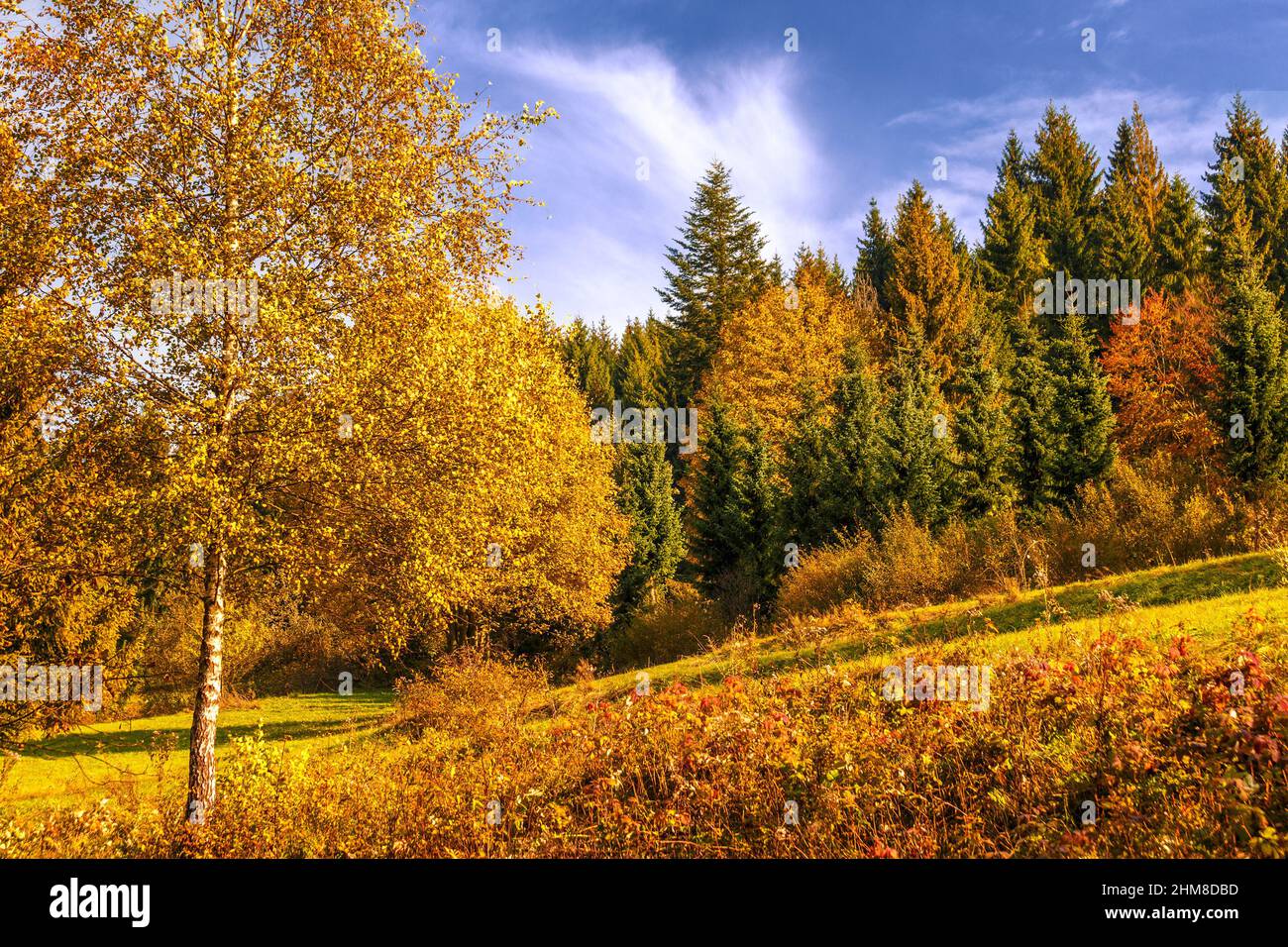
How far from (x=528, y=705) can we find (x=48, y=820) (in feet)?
25.4

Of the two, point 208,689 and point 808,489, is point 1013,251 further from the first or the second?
point 208,689

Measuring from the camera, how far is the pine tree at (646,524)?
35.3 meters

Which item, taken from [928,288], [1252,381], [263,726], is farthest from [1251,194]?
[263,726]

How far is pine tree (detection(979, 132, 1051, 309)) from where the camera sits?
169 feet

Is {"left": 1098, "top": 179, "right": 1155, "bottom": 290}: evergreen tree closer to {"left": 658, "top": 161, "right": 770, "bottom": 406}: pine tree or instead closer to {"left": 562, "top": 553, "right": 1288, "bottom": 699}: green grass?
{"left": 658, "top": 161, "right": 770, "bottom": 406}: pine tree

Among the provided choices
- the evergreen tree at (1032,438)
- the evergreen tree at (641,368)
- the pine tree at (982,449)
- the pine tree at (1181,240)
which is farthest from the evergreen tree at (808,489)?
the pine tree at (1181,240)

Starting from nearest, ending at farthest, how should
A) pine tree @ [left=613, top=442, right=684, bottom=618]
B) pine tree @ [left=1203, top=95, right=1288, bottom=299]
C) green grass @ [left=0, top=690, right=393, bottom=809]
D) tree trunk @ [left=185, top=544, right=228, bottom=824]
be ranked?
tree trunk @ [left=185, top=544, right=228, bottom=824] → green grass @ [left=0, top=690, right=393, bottom=809] → pine tree @ [left=613, top=442, right=684, bottom=618] → pine tree @ [left=1203, top=95, right=1288, bottom=299]

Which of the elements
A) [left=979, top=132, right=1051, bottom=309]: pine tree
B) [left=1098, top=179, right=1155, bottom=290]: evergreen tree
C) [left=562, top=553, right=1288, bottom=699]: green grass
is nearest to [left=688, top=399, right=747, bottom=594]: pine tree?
[left=562, top=553, right=1288, bottom=699]: green grass

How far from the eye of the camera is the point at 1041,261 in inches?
2061

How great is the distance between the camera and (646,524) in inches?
1458

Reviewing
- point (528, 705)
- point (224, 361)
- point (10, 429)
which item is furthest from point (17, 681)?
point (528, 705)

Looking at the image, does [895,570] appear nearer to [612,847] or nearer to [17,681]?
[612,847]

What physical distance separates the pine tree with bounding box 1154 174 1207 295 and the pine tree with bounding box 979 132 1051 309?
22.9ft

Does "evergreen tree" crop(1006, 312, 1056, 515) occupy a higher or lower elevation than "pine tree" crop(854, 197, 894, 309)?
lower
